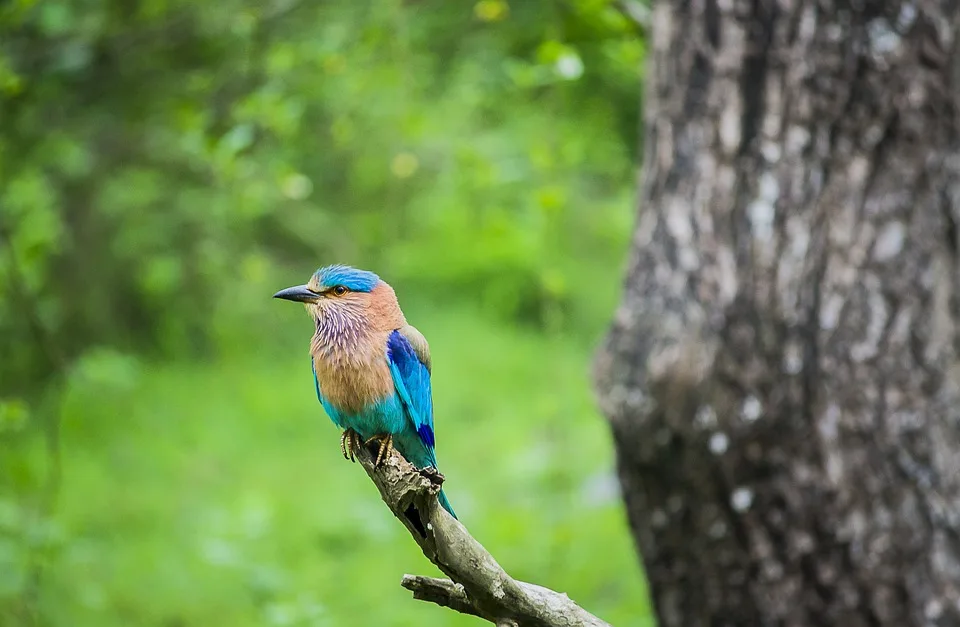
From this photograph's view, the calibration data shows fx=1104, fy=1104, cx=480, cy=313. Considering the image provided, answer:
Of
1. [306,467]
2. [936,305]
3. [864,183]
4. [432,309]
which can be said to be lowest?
[936,305]

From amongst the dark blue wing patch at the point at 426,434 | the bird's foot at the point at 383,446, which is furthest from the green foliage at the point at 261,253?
the bird's foot at the point at 383,446

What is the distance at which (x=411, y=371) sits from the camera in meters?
2.68

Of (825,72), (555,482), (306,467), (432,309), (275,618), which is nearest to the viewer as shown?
(825,72)

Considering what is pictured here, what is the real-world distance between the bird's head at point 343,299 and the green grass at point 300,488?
9.23ft

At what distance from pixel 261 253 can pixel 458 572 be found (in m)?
4.78

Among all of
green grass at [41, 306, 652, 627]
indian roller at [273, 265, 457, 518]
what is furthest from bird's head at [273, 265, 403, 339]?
green grass at [41, 306, 652, 627]

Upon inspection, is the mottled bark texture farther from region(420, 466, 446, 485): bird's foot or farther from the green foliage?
region(420, 466, 446, 485): bird's foot

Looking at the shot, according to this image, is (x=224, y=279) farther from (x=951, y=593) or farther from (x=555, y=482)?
(x=951, y=593)

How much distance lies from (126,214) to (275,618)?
3.65 m

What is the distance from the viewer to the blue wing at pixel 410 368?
8.73ft

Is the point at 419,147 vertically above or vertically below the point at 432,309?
below

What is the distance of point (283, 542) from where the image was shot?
7500mm

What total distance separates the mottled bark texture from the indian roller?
4.39ft

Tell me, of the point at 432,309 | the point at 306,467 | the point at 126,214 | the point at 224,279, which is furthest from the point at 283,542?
the point at 432,309
